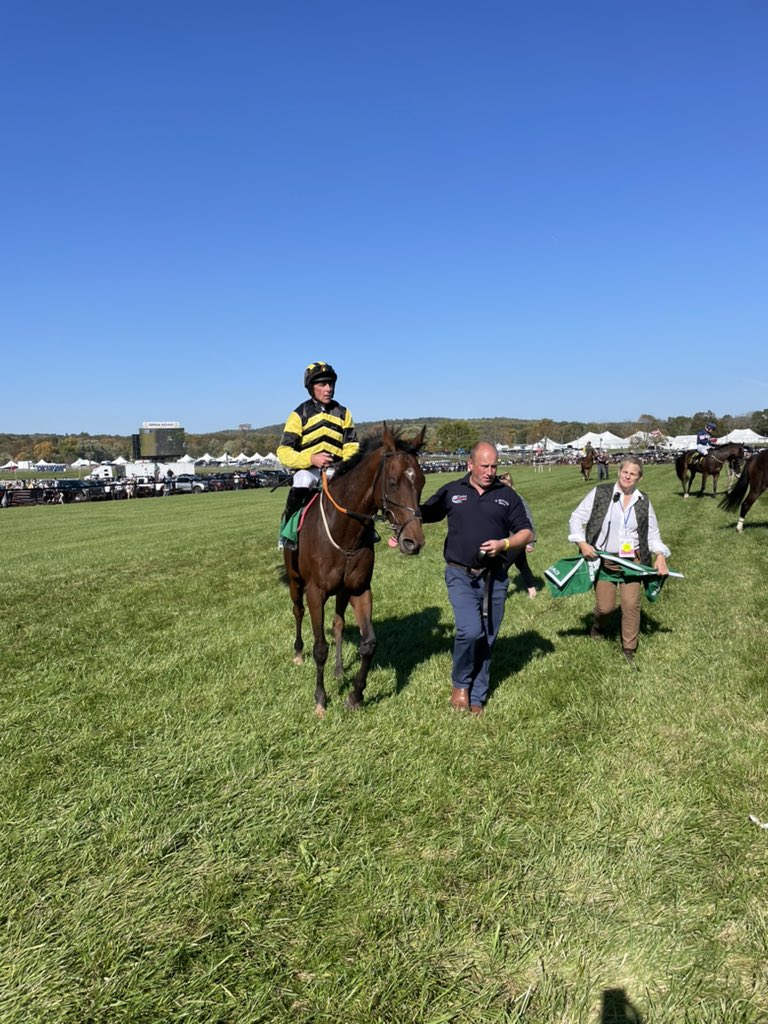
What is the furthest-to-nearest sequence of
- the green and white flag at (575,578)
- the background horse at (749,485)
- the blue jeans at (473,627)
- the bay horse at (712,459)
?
the bay horse at (712,459) → the background horse at (749,485) → the green and white flag at (575,578) → the blue jeans at (473,627)

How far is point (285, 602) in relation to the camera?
1076 centimetres

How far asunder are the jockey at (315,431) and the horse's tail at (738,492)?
44.7 feet

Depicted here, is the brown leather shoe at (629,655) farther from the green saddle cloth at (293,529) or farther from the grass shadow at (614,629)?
the green saddle cloth at (293,529)

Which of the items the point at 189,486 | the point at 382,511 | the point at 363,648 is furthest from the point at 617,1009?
the point at 189,486

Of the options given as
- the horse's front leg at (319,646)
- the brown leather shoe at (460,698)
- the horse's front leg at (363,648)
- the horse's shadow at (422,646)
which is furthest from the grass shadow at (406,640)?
the brown leather shoe at (460,698)

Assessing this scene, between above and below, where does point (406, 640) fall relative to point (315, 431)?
below

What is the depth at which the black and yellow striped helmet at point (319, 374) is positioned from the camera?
23.7 ft

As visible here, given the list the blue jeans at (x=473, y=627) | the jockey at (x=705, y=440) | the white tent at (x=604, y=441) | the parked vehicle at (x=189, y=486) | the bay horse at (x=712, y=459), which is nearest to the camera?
the blue jeans at (x=473, y=627)

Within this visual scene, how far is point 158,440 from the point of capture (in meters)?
95.0

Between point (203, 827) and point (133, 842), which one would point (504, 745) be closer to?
point (203, 827)

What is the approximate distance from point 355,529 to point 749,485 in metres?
15.2

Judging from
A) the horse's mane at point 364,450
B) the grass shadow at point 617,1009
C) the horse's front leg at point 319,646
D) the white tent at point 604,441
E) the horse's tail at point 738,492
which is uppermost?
the white tent at point 604,441

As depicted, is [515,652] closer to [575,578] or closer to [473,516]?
[575,578]

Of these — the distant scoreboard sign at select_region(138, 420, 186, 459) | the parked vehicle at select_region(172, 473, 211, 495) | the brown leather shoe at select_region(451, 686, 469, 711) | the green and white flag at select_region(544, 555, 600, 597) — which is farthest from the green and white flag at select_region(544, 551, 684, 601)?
the distant scoreboard sign at select_region(138, 420, 186, 459)
